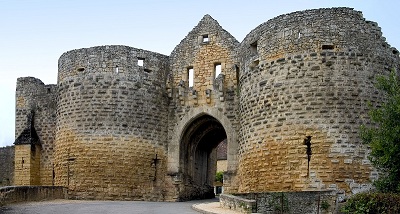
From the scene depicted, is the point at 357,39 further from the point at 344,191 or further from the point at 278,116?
the point at 344,191

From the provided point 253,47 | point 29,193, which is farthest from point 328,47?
point 29,193

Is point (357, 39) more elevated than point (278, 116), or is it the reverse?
point (357, 39)

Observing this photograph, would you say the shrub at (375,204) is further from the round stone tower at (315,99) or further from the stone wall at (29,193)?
the stone wall at (29,193)

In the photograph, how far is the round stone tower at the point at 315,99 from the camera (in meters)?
17.4

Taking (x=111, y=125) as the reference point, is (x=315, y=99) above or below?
above

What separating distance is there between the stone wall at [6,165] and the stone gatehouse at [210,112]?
3399 mm

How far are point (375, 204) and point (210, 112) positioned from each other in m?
10.4

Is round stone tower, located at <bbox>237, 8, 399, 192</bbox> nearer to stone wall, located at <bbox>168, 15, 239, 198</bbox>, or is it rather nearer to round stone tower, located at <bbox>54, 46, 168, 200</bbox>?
stone wall, located at <bbox>168, 15, 239, 198</bbox>

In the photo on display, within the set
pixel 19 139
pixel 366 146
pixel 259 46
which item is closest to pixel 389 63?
pixel 366 146

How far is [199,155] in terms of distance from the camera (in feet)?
83.8

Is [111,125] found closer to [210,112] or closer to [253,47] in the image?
[210,112]

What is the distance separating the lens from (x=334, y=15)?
1822 cm

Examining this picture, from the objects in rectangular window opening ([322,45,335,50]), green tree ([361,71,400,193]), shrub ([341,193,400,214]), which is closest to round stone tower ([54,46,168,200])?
rectangular window opening ([322,45,335,50])

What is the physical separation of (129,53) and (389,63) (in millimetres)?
9606
